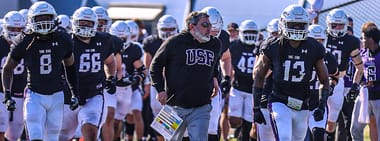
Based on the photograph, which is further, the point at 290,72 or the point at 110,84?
the point at 110,84

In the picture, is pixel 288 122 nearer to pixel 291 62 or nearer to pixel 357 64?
pixel 291 62

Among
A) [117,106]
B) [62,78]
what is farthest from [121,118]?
[62,78]

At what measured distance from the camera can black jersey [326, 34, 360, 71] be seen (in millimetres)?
11422

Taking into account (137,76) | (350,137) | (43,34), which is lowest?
(350,137)

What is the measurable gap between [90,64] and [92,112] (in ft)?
1.66

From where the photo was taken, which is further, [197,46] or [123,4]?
[123,4]

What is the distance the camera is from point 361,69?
11.2 meters

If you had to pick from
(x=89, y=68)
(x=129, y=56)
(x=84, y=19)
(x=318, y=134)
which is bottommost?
(x=318, y=134)

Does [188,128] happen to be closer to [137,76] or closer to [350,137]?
[137,76]

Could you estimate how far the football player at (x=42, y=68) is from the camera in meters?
9.15

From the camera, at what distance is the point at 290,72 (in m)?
9.04

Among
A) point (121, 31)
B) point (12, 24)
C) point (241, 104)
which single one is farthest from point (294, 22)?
point (121, 31)

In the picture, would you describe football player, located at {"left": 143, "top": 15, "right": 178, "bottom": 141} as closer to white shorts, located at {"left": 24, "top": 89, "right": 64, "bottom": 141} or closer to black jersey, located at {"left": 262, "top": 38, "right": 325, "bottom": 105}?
white shorts, located at {"left": 24, "top": 89, "right": 64, "bottom": 141}

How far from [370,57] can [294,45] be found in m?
2.74
